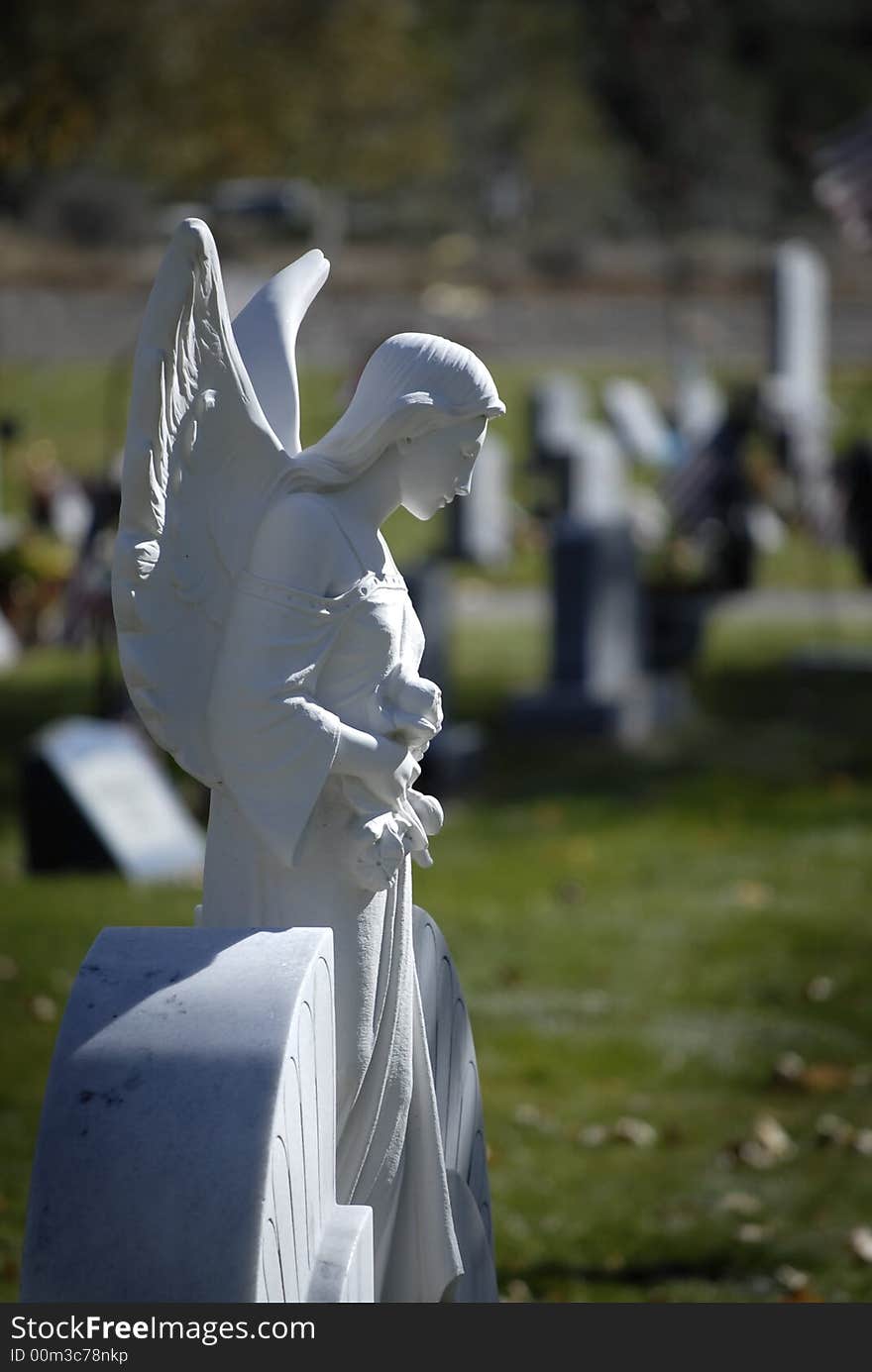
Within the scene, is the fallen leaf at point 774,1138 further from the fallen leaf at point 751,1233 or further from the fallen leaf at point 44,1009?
the fallen leaf at point 44,1009

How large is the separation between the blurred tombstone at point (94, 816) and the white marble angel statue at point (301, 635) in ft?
18.5

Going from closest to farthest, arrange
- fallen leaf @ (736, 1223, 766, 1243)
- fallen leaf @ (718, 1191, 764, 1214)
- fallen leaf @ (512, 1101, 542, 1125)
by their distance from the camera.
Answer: fallen leaf @ (736, 1223, 766, 1243) → fallen leaf @ (718, 1191, 764, 1214) → fallen leaf @ (512, 1101, 542, 1125)

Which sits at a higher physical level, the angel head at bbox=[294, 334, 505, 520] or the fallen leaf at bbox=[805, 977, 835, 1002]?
the angel head at bbox=[294, 334, 505, 520]

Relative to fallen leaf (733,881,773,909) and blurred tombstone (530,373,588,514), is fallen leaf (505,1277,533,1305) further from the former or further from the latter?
blurred tombstone (530,373,588,514)

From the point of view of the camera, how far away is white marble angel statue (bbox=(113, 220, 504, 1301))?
3.51 meters

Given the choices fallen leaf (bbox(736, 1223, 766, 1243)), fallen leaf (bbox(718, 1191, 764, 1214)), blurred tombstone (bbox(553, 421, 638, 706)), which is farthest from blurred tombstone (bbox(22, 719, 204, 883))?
fallen leaf (bbox(736, 1223, 766, 1243))

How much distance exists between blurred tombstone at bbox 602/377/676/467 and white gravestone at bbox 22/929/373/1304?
18.4 m

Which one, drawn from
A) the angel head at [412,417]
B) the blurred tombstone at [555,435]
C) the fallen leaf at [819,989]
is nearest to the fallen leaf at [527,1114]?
the fallen leaf at [819,989]

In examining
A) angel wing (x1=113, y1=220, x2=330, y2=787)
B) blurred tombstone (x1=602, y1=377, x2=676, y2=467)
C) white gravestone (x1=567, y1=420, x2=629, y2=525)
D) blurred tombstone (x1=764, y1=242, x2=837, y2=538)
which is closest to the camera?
angel wing (x1=113, y1=220, x2=330, y2=787)

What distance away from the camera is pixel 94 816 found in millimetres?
9344

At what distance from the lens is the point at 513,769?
467 inches

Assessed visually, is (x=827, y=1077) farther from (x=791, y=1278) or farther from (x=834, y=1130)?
(x=791, y=1278)

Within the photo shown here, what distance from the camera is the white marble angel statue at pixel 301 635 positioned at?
3.51m

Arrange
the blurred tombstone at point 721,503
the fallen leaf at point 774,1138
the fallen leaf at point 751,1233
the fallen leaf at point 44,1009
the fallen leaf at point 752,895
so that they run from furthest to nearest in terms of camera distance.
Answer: the blurred tombstone at point 721,503
the fallen leaf at point 752,895
the fallen leaf at point 44,1009
the fallen leaf at point 774,1138
the fallen leaf at point 751,1233
